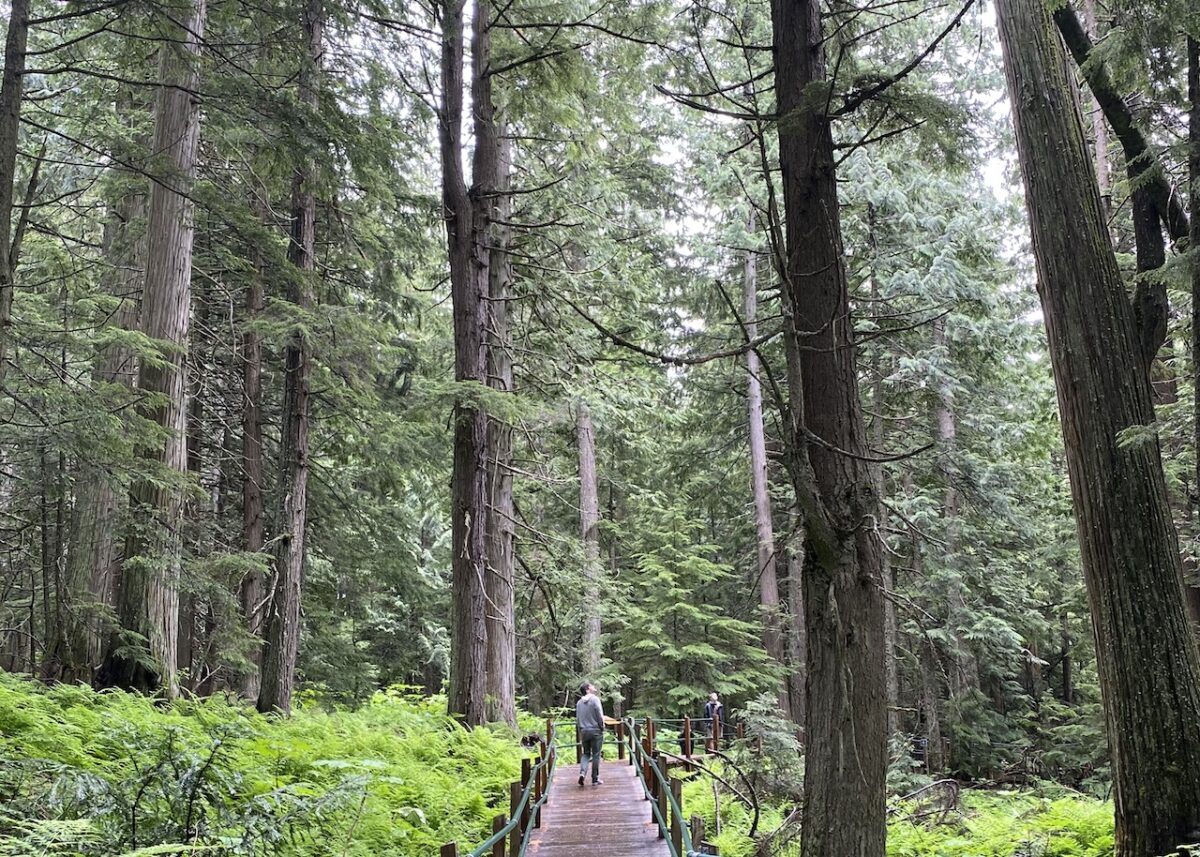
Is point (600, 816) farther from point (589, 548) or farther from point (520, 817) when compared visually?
point (589, 548)

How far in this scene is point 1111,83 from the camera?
6.90 metres

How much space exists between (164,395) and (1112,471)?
857 centimetres

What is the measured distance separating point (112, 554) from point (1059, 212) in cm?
1051

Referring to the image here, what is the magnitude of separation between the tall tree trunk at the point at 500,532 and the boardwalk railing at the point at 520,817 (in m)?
1.14

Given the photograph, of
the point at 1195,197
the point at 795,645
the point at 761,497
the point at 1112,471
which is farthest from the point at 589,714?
the point at 795,645

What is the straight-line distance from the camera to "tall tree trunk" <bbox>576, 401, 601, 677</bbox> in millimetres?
15336

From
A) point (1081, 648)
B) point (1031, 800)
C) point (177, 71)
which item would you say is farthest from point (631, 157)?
point (1081, 648)

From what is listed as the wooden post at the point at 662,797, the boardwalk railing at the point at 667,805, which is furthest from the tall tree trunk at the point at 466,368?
the wooden post at the point at 662,797

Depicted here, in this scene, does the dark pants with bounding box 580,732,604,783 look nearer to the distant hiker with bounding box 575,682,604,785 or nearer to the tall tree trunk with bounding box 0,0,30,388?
the distant hiker with bounding box 575,682,604,785

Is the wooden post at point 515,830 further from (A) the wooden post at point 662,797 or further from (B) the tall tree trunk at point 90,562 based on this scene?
(B) the tall tree trunk at point 90,562

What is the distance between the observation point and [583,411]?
2231 cm

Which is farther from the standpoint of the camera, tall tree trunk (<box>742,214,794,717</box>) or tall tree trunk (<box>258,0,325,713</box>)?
tall tree trunk (<box>742,214,794,717</box>)

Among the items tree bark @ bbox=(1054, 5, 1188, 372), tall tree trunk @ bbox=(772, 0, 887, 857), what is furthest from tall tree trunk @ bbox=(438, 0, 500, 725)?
tree bark @ bbox=(1054, 5, 1188, 372)

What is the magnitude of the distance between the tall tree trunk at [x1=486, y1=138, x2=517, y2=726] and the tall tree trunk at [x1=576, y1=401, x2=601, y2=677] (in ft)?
6.56
